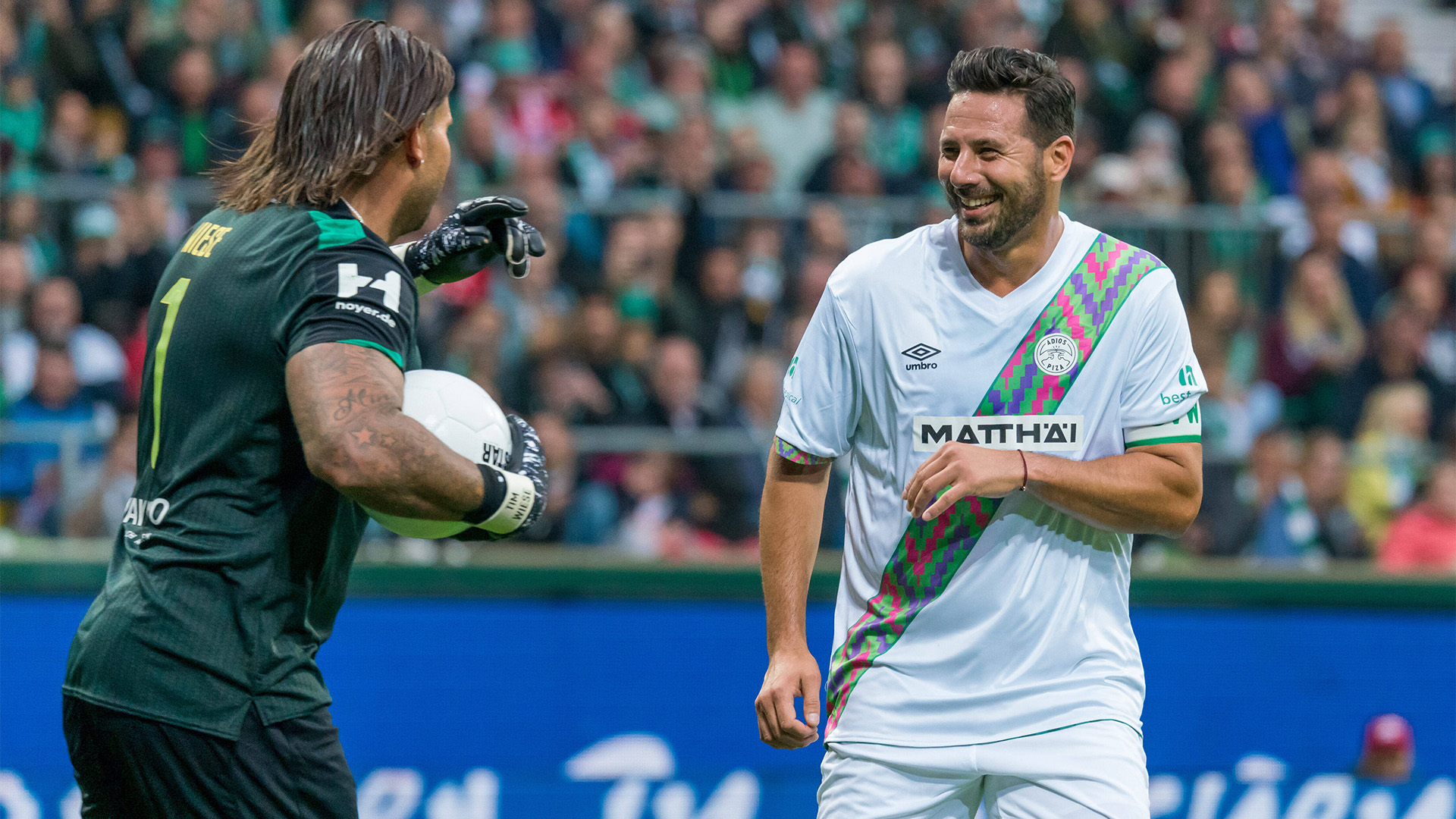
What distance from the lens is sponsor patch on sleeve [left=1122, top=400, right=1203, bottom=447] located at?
354 centimetres

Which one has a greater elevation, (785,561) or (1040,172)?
(1040,172)

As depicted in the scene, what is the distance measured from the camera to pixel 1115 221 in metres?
9.91

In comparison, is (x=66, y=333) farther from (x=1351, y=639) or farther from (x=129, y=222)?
(x=1351, y=639)

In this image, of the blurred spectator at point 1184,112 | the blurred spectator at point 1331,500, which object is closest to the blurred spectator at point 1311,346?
the blurred spectator at point 1331,500

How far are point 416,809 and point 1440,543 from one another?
19.2 ft

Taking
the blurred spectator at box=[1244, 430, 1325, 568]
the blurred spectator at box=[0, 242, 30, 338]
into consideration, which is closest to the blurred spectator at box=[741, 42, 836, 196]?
the blurred spectator at box=[1244, 430, 1325, 568]

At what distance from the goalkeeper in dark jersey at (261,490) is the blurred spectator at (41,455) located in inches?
182

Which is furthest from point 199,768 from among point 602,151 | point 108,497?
point 602,151

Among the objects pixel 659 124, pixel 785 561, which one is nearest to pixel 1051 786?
pixel 785 561

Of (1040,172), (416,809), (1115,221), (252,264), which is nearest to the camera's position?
(252,264)

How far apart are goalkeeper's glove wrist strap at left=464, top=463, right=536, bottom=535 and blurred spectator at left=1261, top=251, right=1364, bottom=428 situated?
7619mm

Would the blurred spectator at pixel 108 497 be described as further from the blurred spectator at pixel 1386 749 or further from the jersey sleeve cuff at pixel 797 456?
the blurred spectator at pixel 1386 749

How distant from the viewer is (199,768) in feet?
9.93

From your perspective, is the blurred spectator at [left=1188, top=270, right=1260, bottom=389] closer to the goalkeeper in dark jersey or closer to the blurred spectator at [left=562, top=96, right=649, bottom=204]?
the blurred spectator at [left=562, top=96, right=649, bottom=204]
